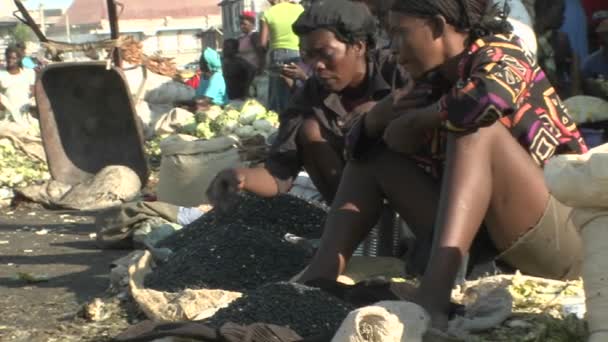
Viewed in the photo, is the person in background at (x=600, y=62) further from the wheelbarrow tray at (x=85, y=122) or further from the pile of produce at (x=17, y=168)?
the pile of produce at (x=17, y=168)

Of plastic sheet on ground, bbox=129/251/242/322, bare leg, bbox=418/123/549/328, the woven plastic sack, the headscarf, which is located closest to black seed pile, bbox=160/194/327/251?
plastic sheet on ground, bbox=129/251/242/322

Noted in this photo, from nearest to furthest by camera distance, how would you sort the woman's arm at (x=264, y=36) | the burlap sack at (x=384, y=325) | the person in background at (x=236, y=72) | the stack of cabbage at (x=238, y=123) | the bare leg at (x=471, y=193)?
the burlap sack at (x=384, y=325) → the bare leg at (x=471, y=193) → the stack of cabbage at (x=238, y=123) → the woman's arm at (x=264, y=36) → the person in background at (x=236, y=72)

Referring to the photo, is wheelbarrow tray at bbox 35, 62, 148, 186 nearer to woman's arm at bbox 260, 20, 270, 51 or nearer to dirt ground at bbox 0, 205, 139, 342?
dirt ground at bbox 0, 205, 139, 342

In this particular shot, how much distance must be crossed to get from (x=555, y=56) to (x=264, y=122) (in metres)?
2.57

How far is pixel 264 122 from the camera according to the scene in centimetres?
977

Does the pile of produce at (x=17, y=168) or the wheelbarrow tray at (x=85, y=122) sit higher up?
the wheelbarrow tray at (x=85, y=122)

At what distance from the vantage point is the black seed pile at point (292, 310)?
3373mm

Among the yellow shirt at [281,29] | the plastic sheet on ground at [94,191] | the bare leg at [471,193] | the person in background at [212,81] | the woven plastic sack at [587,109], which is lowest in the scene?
the person in background at [212,81]

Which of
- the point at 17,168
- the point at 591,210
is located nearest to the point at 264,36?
the point at 17,168

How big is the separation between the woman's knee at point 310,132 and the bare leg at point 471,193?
1299 millimetres

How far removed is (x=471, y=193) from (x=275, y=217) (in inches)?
70.6

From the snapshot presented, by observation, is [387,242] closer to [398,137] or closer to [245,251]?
[245,251]

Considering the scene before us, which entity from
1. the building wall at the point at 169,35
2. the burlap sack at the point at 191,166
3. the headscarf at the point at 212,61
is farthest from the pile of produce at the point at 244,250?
the building wall at the point at 169,35

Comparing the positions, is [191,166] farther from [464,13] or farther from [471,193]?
[471,193]
